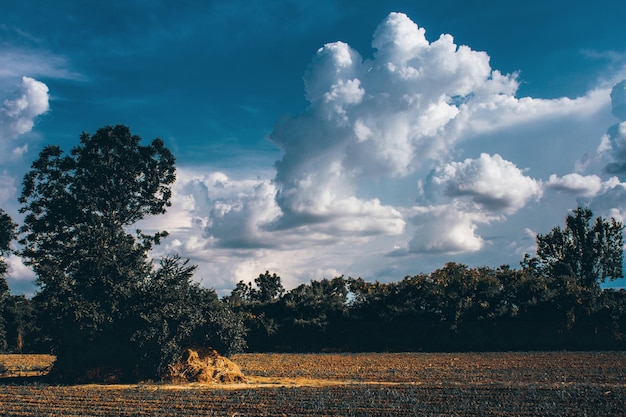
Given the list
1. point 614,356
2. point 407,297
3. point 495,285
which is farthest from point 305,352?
point 614,356

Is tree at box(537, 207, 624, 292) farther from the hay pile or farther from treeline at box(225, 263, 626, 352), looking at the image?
the hay pile

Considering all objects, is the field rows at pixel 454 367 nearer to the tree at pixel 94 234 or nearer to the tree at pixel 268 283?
the tree at pixel 94 234

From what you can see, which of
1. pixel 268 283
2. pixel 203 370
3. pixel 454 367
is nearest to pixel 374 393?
pixel 203 370

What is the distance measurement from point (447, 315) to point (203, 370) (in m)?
31.5

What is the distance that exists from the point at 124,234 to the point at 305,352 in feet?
81.8

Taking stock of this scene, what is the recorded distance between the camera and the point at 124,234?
4666 cm

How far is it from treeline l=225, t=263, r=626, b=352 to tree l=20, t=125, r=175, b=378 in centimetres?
1626

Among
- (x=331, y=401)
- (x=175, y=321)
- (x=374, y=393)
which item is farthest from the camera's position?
(x=175, y=321)

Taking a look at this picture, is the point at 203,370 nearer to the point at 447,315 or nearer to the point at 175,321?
the point at 175,321

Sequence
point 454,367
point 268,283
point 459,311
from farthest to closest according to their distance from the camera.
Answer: point 268,283, point 459,311, point 454,367

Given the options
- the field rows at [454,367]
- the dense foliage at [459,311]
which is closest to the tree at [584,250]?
the dense foliage at [459,311]

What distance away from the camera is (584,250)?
70188 millimetres

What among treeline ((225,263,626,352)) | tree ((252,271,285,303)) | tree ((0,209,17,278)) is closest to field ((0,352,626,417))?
treeline ((225,263,626,352))

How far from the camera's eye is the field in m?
22.9
